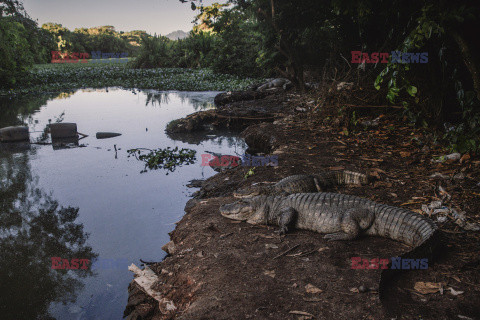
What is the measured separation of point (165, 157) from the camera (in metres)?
8.03

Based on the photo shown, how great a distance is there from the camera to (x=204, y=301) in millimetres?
2672

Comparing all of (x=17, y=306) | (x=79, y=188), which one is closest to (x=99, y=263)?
(x=17, y=306)

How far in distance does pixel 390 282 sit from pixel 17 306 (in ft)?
13.1

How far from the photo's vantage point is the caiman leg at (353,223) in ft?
11.1

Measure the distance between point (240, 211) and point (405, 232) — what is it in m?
1.94

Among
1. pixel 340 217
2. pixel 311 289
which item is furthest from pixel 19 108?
pixel 311 289

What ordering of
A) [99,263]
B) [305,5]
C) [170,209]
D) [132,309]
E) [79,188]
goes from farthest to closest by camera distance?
[305,5]
[79,188]
[170,209]
[99,263]
[132,309]

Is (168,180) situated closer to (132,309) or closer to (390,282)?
(132,309)

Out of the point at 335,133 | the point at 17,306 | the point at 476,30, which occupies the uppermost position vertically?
the point at 476,30

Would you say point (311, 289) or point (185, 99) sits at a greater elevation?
point (185, 99)

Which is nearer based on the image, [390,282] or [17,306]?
[390,282]

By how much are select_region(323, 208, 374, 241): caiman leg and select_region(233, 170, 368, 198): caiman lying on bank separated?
3.73 feet

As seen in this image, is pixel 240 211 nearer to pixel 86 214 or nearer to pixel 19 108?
pixel 86 214

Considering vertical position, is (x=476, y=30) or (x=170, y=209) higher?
(x=476, y=30)
